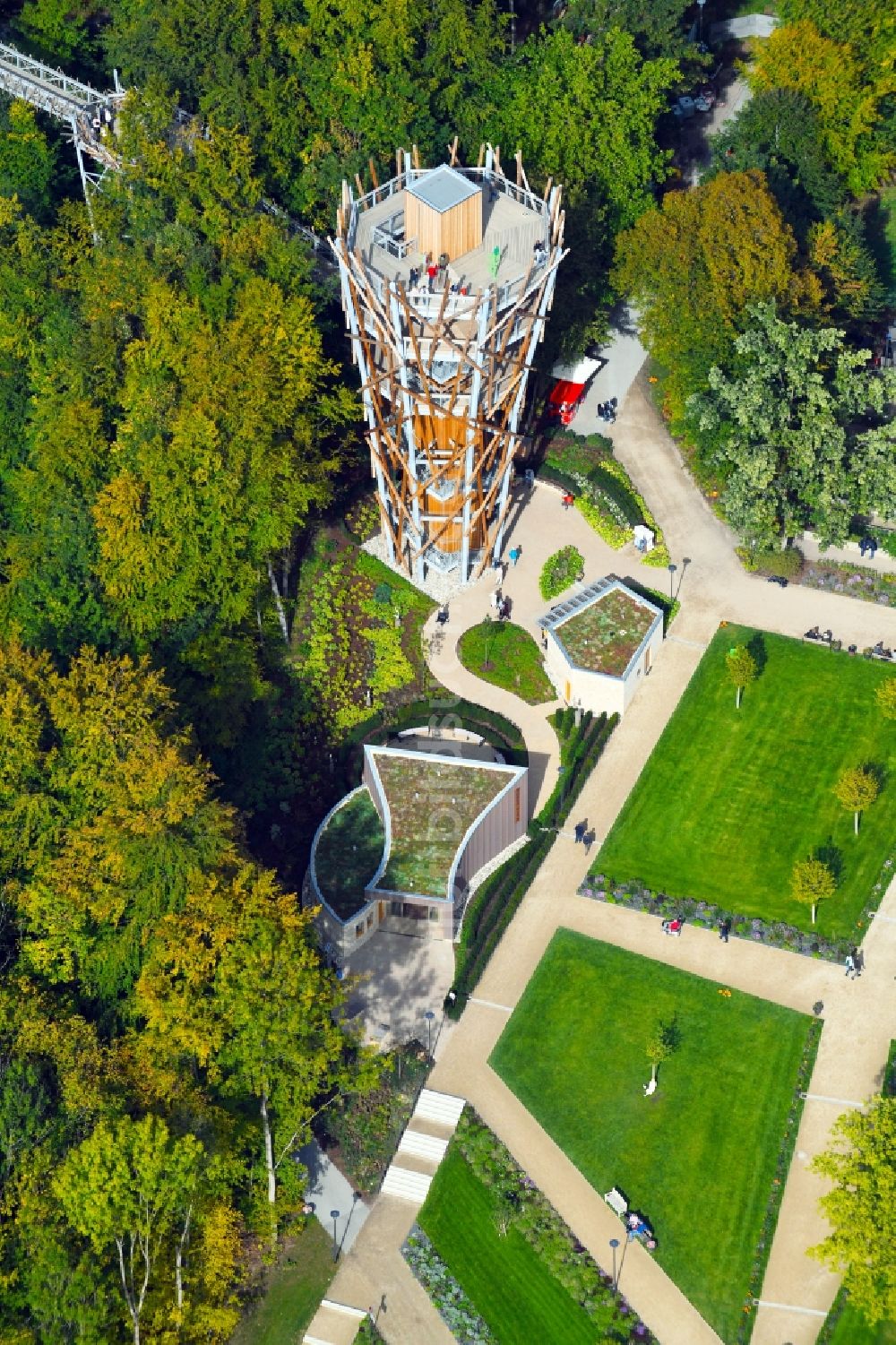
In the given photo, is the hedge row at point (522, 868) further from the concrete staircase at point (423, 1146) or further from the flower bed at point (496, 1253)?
the flower bed at point (496, 1253)

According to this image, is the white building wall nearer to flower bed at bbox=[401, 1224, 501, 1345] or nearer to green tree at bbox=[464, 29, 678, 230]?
green tree at bbox=[464, 29, 678, 230]

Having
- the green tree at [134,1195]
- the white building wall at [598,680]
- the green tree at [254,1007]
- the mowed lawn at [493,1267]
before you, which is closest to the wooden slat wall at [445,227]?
the white building wall at [598,680]

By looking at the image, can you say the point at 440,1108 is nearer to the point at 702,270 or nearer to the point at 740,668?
the point at 740,668

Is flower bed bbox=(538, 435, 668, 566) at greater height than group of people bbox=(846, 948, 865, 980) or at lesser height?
greater

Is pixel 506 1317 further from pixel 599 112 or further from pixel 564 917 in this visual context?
pixel 599 112

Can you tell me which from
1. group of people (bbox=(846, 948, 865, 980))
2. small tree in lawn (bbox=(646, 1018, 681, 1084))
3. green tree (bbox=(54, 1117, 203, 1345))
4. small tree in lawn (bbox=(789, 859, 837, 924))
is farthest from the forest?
group of people (bbox=(846, 948, 865, 980))

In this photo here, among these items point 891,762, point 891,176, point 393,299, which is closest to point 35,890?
point 393,299
